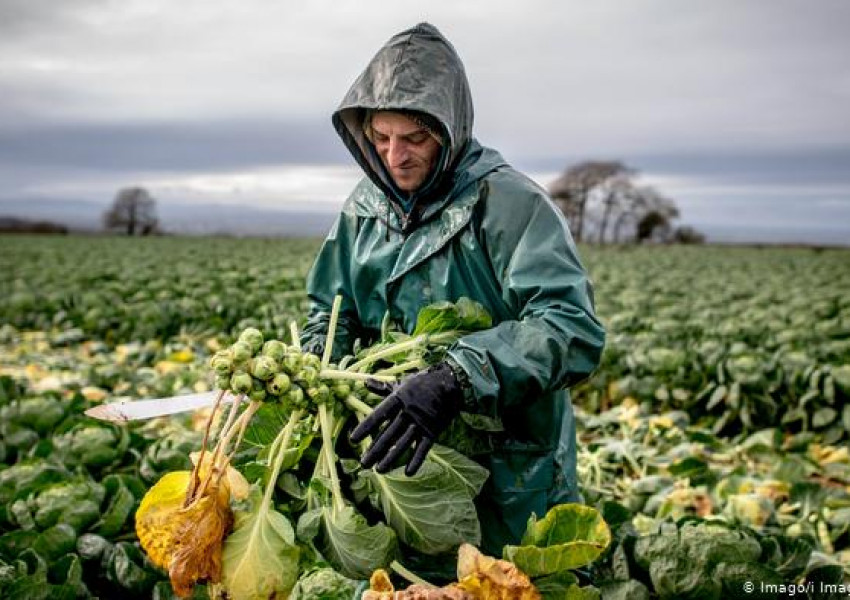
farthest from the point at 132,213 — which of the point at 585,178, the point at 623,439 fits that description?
the point at 623,439

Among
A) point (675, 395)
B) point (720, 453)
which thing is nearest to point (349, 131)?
point (720, 453)

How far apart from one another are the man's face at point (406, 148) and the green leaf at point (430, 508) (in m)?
0.73

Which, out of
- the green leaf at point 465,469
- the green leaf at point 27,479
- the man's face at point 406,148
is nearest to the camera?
the green leaf at point 465,469

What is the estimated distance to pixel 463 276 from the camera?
6.66 ft

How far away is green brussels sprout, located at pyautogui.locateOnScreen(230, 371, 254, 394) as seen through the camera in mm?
1607

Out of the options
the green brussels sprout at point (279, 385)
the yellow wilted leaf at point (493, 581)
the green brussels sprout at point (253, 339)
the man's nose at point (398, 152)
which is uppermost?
the man's nose at point (398, 152)

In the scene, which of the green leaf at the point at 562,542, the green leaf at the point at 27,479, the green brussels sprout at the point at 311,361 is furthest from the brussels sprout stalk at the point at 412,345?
the green leaf at the point at 27,479

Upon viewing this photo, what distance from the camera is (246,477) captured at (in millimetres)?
1857

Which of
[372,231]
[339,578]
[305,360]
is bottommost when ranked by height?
[339,578]

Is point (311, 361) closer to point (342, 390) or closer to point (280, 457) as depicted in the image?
point (342, 390)

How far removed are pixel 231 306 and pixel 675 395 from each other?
552cm

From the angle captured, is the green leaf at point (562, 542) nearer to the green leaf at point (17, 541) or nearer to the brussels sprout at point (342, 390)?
the brussels sprout at point (342, 390)

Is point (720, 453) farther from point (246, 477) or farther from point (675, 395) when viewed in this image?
point (246, 477)

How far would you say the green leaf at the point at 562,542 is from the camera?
5.45ft
